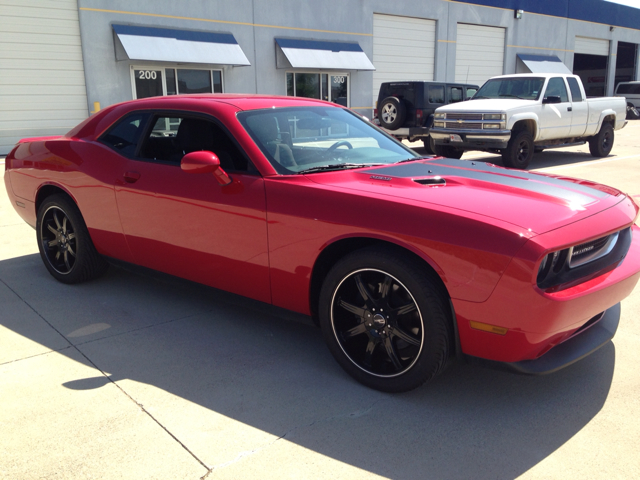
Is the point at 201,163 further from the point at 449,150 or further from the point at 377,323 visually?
the point at 449,150

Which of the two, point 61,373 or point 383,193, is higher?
point 383,193

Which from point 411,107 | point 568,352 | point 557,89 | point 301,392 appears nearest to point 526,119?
point 557,89

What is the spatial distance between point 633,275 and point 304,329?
6.85ft

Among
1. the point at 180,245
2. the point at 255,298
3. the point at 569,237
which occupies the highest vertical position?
the point at 569,237

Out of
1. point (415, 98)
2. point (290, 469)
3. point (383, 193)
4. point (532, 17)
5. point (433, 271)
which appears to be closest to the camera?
point (290, 469)

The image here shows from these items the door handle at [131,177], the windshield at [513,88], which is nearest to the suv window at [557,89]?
the windshield at [513,88]

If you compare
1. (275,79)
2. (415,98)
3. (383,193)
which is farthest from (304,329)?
(275,79)

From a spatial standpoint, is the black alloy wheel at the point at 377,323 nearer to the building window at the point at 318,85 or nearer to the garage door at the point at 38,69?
the garage door at the point at 38,69

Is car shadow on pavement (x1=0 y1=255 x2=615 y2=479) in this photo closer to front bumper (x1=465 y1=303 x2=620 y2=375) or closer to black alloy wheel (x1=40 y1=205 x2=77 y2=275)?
front bumper (x1=465 y1=303 x2=620 y2=375)

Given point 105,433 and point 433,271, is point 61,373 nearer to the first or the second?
point 105,433

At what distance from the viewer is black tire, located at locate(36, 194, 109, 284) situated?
188 inches

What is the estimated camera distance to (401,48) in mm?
25312

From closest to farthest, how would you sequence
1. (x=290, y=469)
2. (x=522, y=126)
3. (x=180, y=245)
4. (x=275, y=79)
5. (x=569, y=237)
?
(x=290, y=469)
(x=569, y=237)
(x=180, y=245)
(x=522, y=126)
(x=275, y=79)

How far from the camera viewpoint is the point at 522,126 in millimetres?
11789
